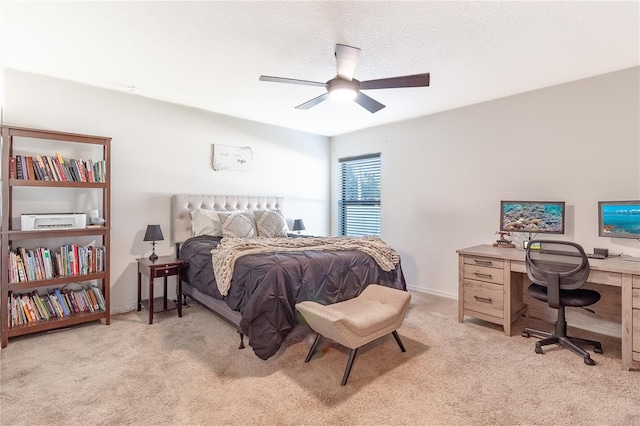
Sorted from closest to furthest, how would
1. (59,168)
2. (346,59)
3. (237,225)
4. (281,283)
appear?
(346,59), (281,283), (59,168), (237,225)

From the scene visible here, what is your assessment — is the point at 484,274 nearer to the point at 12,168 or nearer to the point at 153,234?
the point at 153,234

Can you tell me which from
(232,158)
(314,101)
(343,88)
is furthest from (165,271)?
(343,88)

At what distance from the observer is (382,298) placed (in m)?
2.59

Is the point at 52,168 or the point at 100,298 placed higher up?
the point at 52,168

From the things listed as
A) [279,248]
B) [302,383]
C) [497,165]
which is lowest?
[302,383]

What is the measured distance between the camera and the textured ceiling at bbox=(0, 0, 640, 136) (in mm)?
2039

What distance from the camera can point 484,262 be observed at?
3.10 m

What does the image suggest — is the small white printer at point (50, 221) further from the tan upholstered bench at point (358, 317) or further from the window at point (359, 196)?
the window at point (359, 196)

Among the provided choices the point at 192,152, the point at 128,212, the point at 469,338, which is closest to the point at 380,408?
the point at 469,338

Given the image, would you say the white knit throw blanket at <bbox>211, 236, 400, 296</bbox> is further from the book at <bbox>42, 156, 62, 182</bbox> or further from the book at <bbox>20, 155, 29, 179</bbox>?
the book at <bbox>20, 155, 29, 179</bbox>

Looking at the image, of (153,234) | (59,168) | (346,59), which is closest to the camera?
(346,59)

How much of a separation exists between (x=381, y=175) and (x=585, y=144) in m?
2.48

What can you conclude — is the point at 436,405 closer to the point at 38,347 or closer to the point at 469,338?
the point at 469,338

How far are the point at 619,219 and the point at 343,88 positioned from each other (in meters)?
2.69
